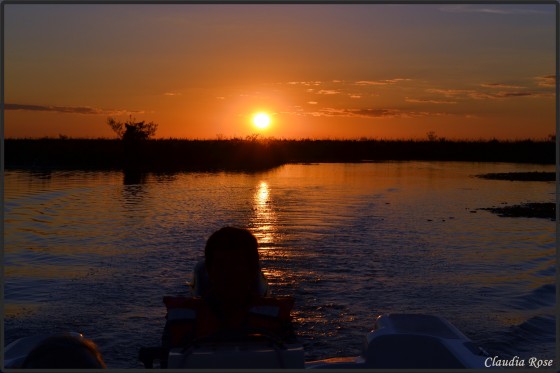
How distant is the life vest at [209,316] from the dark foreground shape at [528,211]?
52.7 ft

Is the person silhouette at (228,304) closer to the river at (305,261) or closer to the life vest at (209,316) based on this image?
the life vest at (209,316)

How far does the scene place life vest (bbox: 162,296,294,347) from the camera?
3.53 m

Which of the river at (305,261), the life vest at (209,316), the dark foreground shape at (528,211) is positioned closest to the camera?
the life vest at (209,316)

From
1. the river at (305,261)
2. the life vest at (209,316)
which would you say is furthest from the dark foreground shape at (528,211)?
the life vest at (209,316)

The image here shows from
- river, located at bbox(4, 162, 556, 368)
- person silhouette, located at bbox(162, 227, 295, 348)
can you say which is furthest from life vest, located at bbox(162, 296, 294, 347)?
river, located at bbox(4, 162, 556, 368)

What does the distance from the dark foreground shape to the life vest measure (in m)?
16.1

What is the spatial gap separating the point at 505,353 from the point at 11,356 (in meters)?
4.97

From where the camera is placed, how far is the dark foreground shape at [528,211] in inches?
738

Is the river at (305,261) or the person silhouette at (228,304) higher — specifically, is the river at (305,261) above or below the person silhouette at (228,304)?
below

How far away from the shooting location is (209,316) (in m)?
3.59

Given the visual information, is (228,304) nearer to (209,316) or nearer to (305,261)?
(209,316)

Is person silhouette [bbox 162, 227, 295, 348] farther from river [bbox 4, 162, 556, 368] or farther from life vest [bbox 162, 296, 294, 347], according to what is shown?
river [bbox 4, 162, 556, 368]

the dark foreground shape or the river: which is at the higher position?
the dark foreground shape

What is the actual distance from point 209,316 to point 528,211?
17.7 metres
